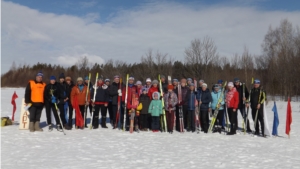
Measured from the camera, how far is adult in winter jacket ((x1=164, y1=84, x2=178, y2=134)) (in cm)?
1009

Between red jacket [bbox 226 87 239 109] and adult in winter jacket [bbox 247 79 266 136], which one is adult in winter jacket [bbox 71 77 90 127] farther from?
adult in winter jacket [bbox 247 79 266 136]

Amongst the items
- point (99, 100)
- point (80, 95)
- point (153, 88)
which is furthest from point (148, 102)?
point (80, 95)

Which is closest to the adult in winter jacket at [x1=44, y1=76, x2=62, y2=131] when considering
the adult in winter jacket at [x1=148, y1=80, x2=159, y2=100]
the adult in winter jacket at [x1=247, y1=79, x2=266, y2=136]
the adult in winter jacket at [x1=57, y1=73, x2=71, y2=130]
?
the adult in winter jacket at [x1=57, y1=73, x2=71, y2=130]

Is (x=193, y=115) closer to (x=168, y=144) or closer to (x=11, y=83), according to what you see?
(x=168, y=144)

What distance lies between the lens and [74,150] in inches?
278

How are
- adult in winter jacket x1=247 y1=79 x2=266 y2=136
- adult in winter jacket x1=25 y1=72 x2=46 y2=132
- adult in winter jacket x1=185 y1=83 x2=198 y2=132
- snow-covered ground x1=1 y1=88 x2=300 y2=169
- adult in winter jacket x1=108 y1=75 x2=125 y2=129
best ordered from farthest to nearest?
adult in winter jacket x1=108 y1=75 x2=125 y2=129 < adult in winter jacket x1=185 y1=83 x2=198 y2=132 < adult in winter jacket x1=247 y1=79 x2=266 y2=136 < adult in winter jacket x1=25 y1=72 x2=46 y2=132 < snow-covered ground x1=1 y1=88 x2=300 y2=169

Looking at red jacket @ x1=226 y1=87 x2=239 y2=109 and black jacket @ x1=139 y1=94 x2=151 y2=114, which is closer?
red jacket @ x1=226 y1=87 x2=239 y2=109

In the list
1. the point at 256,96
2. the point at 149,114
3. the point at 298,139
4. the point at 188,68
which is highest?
the point at 188,68

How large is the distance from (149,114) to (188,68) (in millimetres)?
18160

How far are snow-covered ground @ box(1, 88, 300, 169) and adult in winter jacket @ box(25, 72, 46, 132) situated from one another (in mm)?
397

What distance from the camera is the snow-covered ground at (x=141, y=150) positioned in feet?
19.6

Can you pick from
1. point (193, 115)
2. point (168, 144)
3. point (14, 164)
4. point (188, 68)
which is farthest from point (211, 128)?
point (188, 68)

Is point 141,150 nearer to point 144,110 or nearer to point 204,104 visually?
point 144,110

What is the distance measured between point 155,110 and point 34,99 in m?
4.18
